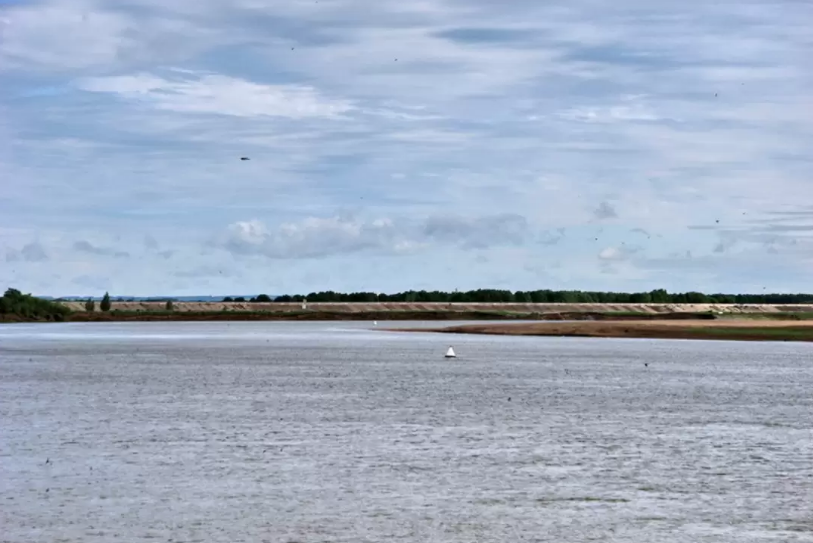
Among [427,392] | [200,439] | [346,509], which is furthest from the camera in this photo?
[427,392]

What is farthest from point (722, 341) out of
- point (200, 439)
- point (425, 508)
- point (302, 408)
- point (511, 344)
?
point (425, 508)

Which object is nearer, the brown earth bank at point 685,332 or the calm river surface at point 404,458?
the calm river surface at point 404,458

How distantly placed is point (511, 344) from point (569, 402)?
78.1 meters

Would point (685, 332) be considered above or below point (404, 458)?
above

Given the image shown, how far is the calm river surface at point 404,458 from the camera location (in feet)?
85.4

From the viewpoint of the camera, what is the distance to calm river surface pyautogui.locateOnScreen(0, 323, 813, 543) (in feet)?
85.4

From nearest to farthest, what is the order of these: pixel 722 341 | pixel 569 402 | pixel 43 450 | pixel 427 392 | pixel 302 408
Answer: pixel 43 450 → pixel 302 408 → pixel 569 402 → pixel 427 392 → pixel 722 341

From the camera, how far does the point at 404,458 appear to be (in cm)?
3594

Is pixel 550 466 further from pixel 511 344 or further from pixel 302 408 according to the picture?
pixel 511 344

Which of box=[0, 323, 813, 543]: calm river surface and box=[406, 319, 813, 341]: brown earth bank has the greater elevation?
box=[406, 319, 813, 341]: brown earth bank

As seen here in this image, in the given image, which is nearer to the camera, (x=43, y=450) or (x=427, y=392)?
(x=43, y=450)

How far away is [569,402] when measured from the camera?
5659cm

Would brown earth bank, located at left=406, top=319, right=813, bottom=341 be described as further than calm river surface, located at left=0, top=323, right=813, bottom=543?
Yes

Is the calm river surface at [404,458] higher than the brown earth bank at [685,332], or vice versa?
the brown earth bank at [685,332]
